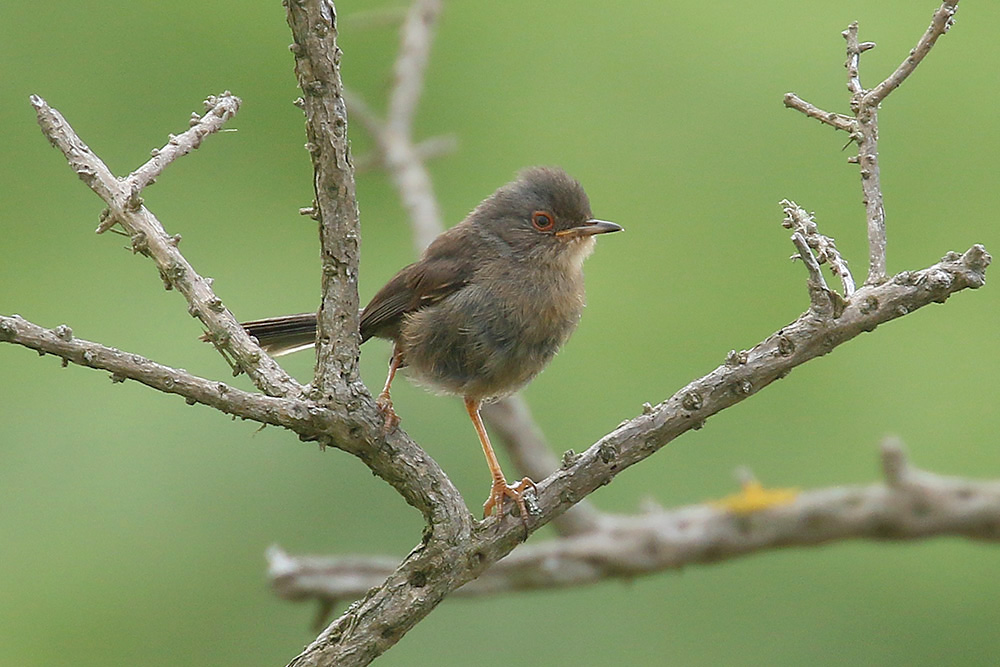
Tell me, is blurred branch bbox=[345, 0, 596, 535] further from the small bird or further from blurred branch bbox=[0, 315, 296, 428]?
blurred branch bbox=[0, 315, 296, 428]

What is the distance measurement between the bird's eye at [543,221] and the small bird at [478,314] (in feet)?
0.05

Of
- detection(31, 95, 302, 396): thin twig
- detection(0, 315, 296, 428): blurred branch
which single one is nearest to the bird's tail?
detection(31, 95, 302, 396): thin twig

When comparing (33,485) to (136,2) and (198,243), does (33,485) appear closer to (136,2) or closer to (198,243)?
(198,243)

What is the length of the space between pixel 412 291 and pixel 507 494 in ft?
2.65

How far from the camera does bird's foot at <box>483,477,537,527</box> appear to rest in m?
2.54

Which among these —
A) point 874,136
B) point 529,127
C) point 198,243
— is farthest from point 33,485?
point 874,136

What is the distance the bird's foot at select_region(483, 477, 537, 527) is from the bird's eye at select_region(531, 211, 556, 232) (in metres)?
0.97

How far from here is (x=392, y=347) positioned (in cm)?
347

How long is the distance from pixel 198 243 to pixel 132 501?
1.32 m

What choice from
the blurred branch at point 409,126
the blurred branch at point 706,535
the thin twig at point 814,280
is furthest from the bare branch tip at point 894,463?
the thin twig at point 814,280

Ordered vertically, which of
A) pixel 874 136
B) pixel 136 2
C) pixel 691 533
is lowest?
pixel 874 136

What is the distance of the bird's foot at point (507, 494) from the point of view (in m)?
2.54

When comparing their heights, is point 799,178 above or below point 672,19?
below

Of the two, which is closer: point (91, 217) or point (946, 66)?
point (946, 66)
